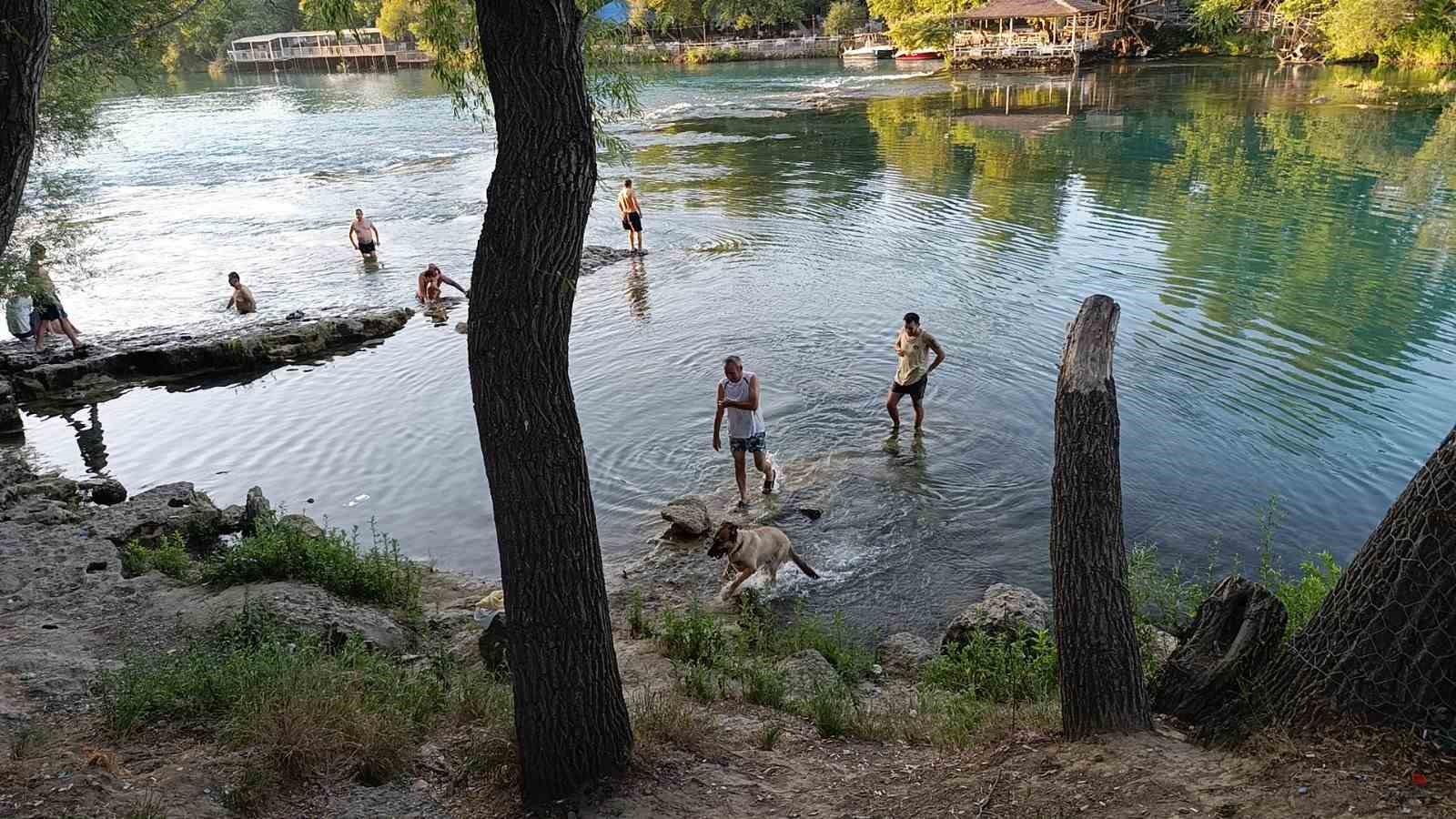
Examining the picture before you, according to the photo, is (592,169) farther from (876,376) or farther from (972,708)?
(876,376)

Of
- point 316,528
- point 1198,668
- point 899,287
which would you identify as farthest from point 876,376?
point 1198,668

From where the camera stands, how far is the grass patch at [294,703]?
5164 millimetres

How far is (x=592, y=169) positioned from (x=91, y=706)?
474 cm

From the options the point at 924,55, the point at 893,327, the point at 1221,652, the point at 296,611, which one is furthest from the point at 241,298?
the point at 924,55

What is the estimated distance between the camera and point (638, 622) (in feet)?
26.7

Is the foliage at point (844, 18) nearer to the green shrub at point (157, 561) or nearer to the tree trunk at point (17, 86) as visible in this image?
the green shrub at point (157, 561)

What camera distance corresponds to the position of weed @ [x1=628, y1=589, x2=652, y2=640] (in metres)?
8.05

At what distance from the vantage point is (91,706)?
5.99 metres

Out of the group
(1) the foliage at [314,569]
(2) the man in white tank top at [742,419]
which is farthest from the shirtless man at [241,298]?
(2) the man in white tank top at [742,419]

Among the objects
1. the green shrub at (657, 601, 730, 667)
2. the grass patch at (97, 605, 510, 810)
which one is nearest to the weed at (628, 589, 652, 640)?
the green shrub at (657, 601, 730, 667)

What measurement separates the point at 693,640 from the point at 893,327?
993 centimetres

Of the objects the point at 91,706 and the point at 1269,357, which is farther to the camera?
the point at 1269,357

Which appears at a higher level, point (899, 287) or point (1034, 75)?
point (1034, 75)

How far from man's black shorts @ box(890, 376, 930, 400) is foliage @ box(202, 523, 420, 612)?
6207 mm
